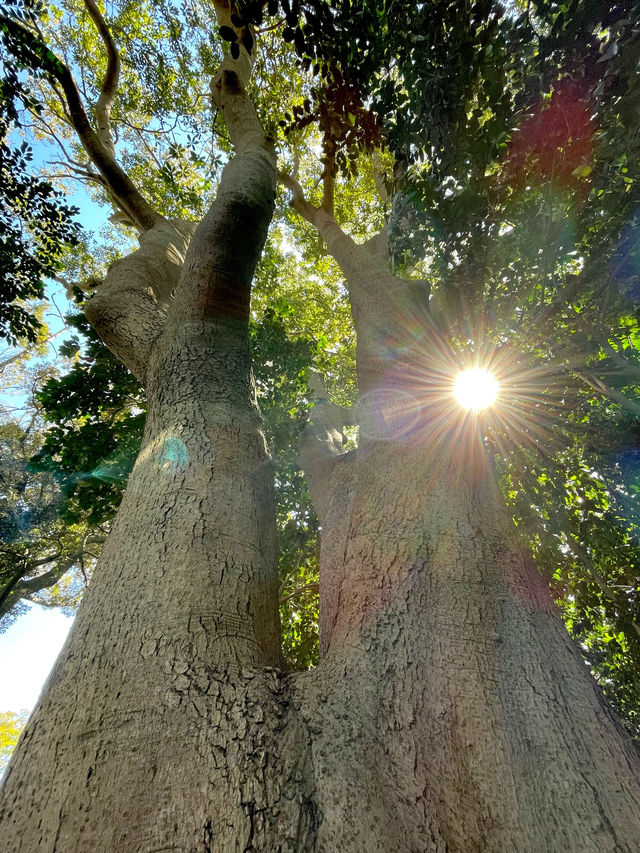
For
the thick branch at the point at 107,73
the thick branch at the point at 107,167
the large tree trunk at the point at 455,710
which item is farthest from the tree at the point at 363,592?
the thick branch at the point at 107,73

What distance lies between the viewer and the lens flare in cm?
260

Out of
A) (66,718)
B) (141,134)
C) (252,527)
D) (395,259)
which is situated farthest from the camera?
(141,134)

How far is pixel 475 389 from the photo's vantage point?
3.10 metres

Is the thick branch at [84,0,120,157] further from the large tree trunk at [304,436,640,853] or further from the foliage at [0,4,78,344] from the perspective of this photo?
the large tree trunk at [304,436,640,853]

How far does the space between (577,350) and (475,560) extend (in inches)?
103

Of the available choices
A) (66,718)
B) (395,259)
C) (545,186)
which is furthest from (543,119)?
(66,718)

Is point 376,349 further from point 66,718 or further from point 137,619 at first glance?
point 66,718

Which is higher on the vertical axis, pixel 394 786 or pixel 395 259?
pixel 395 259

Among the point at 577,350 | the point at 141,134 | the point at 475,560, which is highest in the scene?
the point at 141,134

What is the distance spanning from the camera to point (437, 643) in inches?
50.8

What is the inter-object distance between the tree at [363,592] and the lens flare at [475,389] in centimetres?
15

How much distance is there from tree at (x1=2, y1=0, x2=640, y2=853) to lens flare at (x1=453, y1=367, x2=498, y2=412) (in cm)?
15

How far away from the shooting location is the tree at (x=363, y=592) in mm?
919

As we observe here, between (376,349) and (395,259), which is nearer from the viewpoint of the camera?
(376,349)
